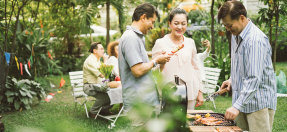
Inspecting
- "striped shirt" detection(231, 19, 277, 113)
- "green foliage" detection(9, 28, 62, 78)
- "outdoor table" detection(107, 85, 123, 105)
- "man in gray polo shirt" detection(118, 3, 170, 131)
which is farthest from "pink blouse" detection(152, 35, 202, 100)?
"green foliage" detection(9, 28, 62, 78)

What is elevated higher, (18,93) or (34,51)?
(34,51)

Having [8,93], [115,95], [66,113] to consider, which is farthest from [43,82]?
[115,95]

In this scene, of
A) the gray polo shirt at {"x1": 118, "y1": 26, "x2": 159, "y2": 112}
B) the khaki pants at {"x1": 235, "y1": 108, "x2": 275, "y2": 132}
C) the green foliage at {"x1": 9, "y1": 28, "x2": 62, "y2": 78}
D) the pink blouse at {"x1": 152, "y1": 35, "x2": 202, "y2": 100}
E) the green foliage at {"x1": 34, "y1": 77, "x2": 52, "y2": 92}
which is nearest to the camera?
the khaki pants at {"x1": 235, "y1": 108, "x2": 275, "y2": 132}

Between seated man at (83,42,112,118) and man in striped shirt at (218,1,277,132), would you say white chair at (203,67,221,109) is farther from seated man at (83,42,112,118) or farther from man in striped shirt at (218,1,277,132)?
man in striped shirt at (218,1,277,132)

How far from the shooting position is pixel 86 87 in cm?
544

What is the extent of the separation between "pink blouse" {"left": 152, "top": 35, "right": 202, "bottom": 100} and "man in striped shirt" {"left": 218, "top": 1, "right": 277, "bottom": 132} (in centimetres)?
71

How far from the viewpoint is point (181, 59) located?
2.66 m

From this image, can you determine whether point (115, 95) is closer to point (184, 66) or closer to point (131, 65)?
point (184, 66)

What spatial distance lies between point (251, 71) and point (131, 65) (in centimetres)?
86

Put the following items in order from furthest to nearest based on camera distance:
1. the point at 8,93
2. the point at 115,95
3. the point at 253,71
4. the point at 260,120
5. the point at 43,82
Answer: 1. the point at 43,82
2. the point at 8,93
3. the point at 115,95
4. the point at 260,120
5. the point at 253,71

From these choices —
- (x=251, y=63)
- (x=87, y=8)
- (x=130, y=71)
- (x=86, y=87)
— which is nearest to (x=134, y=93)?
(x=130, y=71)

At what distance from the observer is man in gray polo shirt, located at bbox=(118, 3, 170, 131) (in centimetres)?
203

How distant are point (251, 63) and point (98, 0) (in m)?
9.22

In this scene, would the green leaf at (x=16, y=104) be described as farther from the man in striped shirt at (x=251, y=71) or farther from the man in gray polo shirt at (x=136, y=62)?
the man in striped shirt at (x=251, y=71)
